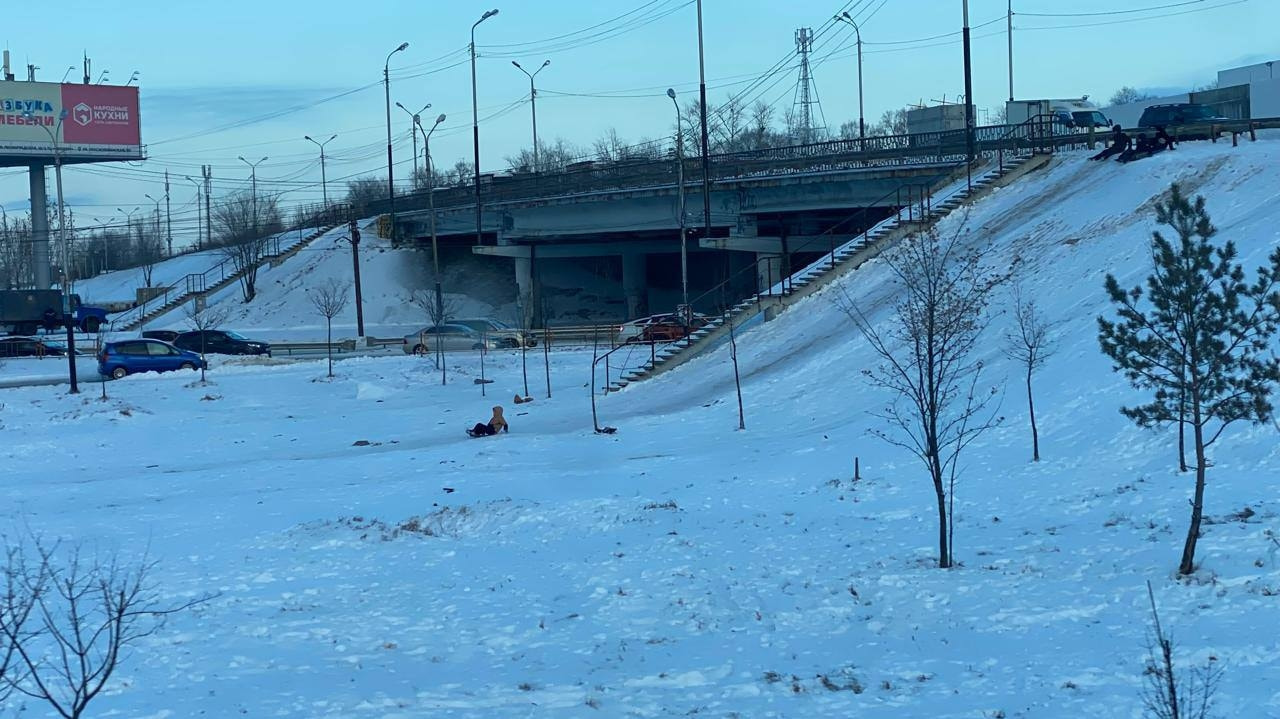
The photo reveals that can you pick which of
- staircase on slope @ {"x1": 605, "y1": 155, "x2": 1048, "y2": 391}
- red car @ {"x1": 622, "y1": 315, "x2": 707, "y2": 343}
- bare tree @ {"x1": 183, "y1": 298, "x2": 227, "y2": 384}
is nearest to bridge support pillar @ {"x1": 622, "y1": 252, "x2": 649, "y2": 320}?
red car @ {"x1": 622, "y1": 315, "x2": 707, "y2": 343}

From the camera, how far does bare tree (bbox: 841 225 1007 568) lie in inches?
497

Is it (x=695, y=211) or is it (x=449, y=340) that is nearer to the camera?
(x=449, y=340)

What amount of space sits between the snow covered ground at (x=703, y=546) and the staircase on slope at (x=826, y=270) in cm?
408

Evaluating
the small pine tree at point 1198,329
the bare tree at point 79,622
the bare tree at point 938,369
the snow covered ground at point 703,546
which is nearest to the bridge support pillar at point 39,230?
the snow covered ground at point 703,546

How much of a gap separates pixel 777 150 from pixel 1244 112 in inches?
1000

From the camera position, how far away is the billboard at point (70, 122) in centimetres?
6694

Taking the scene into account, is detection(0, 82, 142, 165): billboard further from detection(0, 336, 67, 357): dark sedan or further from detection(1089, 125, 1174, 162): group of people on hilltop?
detection(1089, 125, 1174, 162): group of people on hilltop

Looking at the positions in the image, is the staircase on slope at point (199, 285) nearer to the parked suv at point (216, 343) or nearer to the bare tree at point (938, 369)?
the parked suv at point (216, 343)

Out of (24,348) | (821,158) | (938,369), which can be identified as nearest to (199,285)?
(24,348)

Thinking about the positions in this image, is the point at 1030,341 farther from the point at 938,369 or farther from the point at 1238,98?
the point at 1238,98

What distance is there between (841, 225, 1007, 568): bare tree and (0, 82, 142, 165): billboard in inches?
2183

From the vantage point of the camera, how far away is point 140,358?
1484 inches

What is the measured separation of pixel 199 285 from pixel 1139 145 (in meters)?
59.6

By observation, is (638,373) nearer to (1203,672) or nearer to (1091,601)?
(1091,601)
